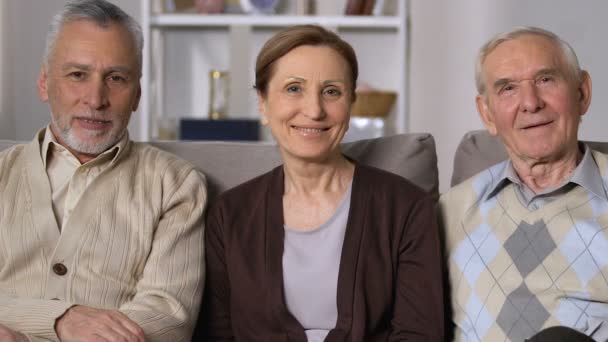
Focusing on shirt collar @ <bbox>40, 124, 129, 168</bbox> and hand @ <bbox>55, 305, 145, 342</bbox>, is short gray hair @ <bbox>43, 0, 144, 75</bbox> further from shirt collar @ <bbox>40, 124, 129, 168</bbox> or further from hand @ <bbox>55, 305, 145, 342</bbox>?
hand @ <bbox>55, 305, 145, 342</bbox>

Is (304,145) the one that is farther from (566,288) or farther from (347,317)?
(566,288)

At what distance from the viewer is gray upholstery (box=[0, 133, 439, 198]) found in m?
2.21

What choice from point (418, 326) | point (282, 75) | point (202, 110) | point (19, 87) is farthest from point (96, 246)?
point (202, 110)

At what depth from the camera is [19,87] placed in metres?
4.04

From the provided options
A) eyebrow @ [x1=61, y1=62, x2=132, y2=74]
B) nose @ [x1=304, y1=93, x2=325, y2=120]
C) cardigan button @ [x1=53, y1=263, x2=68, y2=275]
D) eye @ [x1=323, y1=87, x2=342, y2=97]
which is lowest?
cardigan button @ [x1=53, y1=263, x2=68, y2=275]

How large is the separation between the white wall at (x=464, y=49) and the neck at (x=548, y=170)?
113cm

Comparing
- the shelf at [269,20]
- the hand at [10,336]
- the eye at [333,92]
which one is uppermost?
the shelf at [269,20]

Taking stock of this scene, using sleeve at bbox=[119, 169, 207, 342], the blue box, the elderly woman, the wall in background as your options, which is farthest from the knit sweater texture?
the blue box

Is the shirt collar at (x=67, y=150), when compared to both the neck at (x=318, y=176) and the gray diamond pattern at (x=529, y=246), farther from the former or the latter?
the gray diamond pattern at (x=529, y=246)

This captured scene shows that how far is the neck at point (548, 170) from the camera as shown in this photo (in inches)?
75.4

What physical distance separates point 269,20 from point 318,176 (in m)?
2.60

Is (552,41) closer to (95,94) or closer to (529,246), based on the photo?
(529,246)

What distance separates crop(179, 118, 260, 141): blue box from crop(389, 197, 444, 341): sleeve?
8.18 feet

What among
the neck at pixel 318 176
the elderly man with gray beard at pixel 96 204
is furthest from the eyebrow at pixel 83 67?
the neck at pixel 318 176
